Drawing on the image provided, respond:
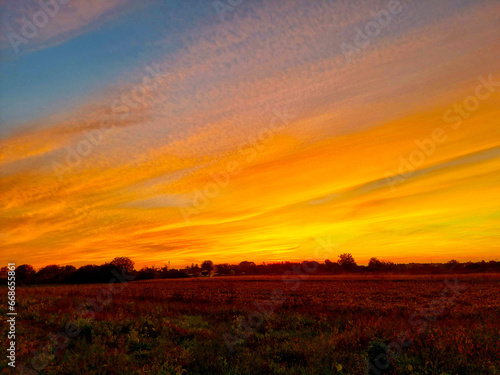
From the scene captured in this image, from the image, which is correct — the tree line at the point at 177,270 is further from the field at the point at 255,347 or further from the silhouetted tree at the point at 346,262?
the field at the point at 255,347

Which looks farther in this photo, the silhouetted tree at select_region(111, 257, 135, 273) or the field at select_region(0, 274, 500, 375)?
the silhouetted tree at select_region(111, 257, 135, 273)

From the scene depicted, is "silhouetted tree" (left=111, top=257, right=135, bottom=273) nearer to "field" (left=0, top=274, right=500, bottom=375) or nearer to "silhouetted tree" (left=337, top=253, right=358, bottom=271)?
"silhouetted tree" (left=337, top=253, right=358, bottom=271)

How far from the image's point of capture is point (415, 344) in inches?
375

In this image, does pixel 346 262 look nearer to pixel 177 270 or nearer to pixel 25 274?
pixel 177 270

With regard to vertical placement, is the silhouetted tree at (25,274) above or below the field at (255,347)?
above

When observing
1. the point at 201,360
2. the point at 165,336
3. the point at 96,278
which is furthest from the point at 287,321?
the point at 96,278

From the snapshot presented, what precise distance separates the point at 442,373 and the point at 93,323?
11041 millimetres

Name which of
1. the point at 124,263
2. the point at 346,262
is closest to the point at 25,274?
the point at 124,263

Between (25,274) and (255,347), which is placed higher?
(25,274)

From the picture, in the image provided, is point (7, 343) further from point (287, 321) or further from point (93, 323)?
point (287, 321)

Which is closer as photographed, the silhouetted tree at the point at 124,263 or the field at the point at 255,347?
the field at the point at 255,347

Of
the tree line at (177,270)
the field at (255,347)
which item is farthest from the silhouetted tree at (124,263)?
the field at (255,347)

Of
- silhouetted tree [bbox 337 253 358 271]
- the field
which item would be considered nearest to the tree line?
silhouetted tree [bbox 337 253 358 271]

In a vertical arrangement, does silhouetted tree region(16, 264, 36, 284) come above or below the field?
above
